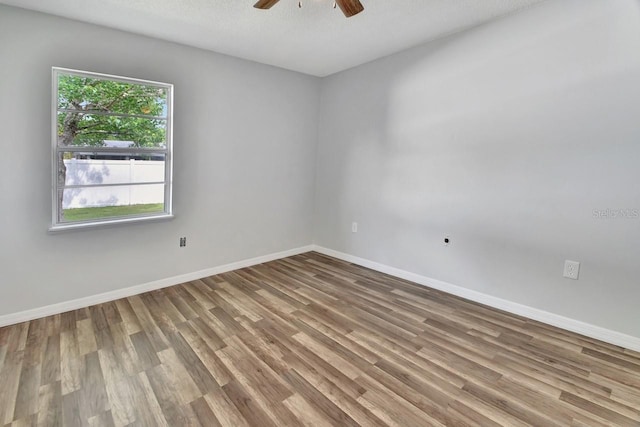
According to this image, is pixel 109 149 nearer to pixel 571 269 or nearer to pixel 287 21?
pixel 287 21

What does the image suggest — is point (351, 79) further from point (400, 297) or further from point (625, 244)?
point (625, 244)

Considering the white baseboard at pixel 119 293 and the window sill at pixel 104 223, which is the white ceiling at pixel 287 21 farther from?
the white baseboard at pixel 119 293

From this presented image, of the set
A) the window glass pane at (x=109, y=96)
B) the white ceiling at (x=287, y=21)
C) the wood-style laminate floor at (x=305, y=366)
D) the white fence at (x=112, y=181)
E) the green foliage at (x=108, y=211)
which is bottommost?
the wood-style laminate floor at (x=305, y=366)

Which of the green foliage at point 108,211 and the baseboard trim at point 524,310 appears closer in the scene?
the baseboard trim at point 524,310

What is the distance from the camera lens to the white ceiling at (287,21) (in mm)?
2416

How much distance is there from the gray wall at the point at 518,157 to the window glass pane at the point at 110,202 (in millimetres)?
2377

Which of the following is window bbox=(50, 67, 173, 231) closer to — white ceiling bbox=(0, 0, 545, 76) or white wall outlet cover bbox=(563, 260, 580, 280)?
white ceiling bbox=(0, 0, 545, 76)

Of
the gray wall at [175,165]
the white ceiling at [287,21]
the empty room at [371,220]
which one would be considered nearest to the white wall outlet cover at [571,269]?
the empty room at [371,220]

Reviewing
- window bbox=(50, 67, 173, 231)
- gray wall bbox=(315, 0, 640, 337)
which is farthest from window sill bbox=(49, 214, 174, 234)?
gray wall bbox=(315, 0, 640, 337)

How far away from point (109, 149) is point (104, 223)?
0.66 metres

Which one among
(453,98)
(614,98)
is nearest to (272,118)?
(453,98)

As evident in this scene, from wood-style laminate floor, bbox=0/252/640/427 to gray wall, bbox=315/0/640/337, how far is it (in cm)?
46

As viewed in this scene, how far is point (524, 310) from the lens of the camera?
2.78 metres

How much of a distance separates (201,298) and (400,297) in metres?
1.90
